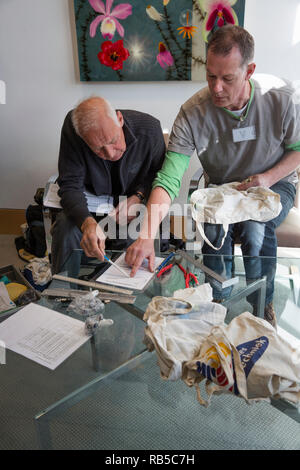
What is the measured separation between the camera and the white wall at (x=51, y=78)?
2.23m

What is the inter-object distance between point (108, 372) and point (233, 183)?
108cm

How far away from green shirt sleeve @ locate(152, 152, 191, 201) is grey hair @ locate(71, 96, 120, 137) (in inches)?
11.9

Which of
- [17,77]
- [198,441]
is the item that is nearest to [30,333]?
[198,441]

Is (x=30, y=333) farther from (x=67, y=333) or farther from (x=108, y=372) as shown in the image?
(x=108, y=372)

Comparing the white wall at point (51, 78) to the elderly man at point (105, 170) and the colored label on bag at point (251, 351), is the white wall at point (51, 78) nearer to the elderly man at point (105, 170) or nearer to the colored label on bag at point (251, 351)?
the elderly man at point (105, 170)

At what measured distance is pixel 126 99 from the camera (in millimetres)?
2545

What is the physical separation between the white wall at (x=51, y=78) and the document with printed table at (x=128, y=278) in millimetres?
1323

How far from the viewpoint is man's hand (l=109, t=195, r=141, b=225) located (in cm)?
184

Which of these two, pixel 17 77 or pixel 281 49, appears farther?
pixel 17 77

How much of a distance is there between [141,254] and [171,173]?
50 cm

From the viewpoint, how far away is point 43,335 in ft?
3.79

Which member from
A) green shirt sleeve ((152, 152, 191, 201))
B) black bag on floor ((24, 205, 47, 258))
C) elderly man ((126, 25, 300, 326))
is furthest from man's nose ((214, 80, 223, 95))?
black bag on floor ((24, 205, 47, 258))

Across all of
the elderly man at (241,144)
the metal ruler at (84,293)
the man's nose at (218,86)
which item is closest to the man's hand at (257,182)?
the elderly man at (241,144)
